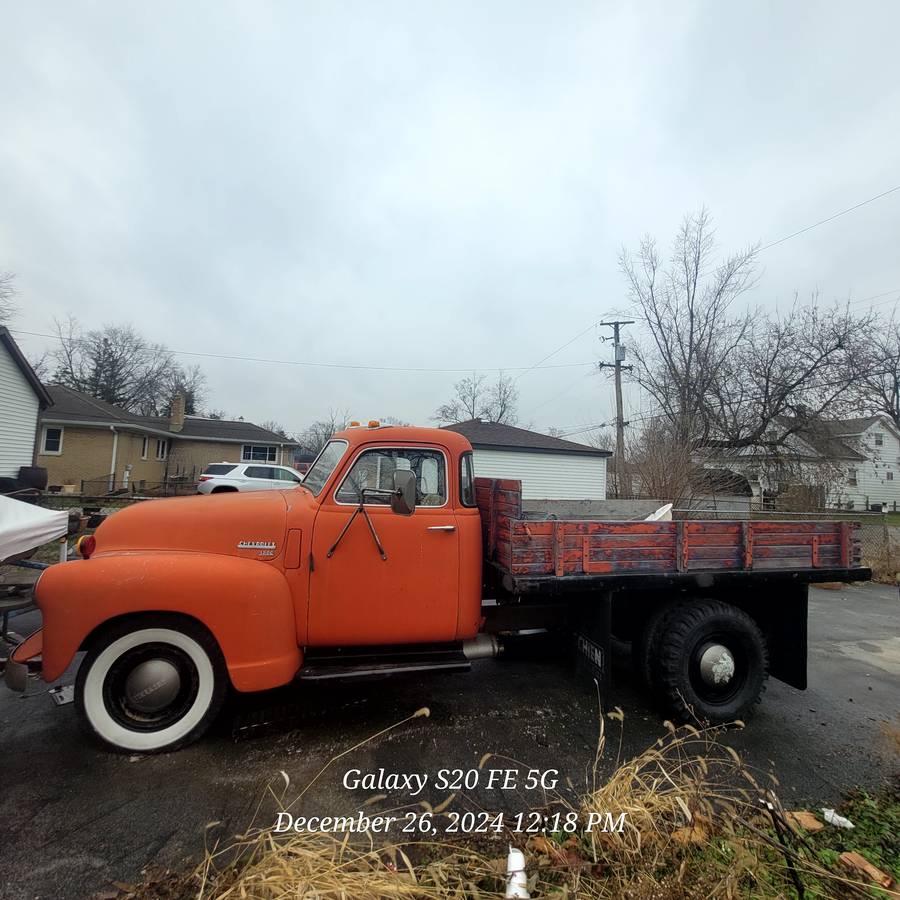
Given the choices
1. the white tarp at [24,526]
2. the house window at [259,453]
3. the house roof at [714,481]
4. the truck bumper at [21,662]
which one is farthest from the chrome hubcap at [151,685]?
the house window at [259,453]

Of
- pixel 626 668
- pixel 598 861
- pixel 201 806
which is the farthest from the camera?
pixel 626 668

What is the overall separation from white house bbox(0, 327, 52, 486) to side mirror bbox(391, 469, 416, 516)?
17029 mm

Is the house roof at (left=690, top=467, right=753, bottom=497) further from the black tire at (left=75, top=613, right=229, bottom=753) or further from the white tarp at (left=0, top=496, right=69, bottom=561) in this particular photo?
the white tarp at (left=0, top=496, right=69, bottom=561)

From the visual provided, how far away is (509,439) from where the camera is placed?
741 inches

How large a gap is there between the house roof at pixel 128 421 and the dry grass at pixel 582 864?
23324 mm

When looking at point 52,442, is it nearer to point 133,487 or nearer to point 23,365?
point 133,487

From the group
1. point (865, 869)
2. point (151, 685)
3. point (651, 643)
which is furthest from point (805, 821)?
point (151, 685)

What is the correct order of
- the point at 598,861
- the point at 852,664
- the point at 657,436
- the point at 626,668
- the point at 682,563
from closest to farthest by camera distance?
the point at 598,861 < the point at 682,563 < the point at 626,668 < the point at 852,664 < the point at 657,436

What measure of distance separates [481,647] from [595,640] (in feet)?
2.78

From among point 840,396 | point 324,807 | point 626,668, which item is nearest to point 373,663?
point 324,807

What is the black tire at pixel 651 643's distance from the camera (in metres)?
3.42

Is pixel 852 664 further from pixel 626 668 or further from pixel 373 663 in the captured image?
pixel 373 663

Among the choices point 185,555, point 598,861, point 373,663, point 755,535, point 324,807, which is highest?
point 755,535

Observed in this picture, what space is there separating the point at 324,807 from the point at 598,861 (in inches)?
54.3
